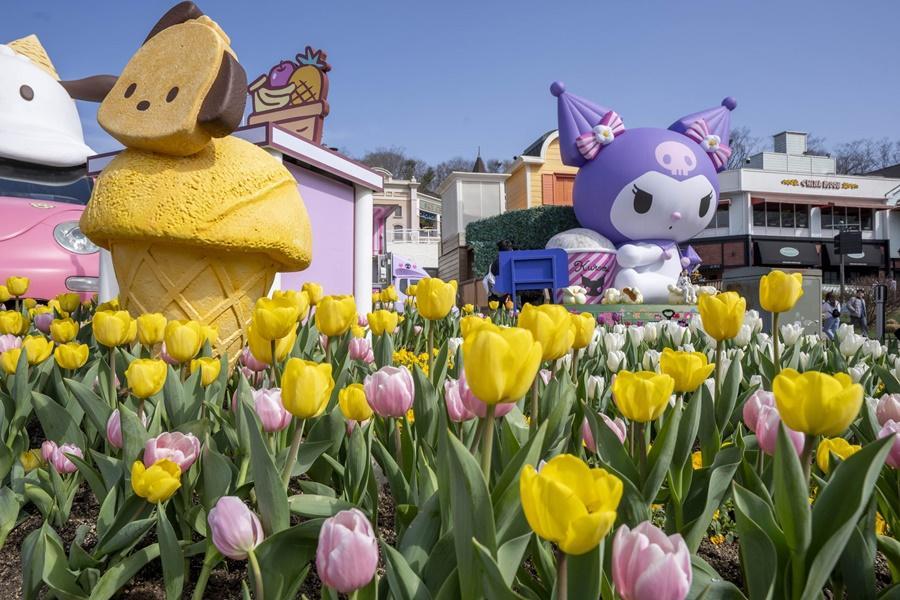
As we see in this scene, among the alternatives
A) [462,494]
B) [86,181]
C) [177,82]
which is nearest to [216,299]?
[177,82]

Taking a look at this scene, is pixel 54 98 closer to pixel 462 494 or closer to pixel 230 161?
pixel 230 161

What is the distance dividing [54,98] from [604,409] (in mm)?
7478

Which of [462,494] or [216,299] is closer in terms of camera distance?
[462,494]

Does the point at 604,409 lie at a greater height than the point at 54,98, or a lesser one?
lesser

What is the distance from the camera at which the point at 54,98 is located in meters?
6.62

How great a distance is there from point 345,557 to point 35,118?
7314mm

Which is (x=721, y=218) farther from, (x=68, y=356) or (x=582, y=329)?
(x=68, y=356)

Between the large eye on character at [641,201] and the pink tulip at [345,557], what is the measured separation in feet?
37.7

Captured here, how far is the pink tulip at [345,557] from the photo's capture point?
0.68 meters

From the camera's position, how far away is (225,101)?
87.7 inches

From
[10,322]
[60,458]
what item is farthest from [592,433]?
[10,322]

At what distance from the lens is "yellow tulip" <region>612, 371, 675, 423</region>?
97 cm

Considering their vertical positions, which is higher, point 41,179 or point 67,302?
point 41,179

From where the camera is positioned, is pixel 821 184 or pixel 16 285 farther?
pixel 821 184
